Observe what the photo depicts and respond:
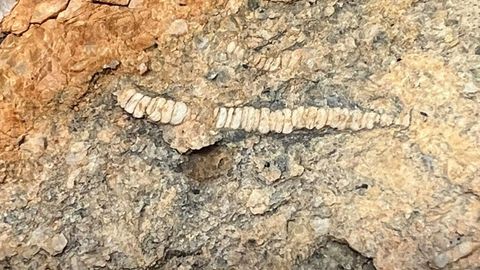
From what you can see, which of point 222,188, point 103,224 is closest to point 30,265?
point 103,224

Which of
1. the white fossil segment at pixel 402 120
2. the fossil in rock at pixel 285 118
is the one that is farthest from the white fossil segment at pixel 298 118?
the white fossil segment at pixel 402 120

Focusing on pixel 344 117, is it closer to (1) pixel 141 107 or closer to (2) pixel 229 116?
(2) pixel 229 116

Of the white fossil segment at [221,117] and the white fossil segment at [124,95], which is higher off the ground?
the white fossil segment at [124,95]

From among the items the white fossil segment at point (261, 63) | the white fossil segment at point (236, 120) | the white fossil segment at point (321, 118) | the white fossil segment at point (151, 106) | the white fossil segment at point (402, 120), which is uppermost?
the white fossil segment at point (261, 63)

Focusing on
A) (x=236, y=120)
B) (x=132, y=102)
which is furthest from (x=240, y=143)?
(x=132, y=102)

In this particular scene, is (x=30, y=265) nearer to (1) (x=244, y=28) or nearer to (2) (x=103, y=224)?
(2) (x=103, y=224)

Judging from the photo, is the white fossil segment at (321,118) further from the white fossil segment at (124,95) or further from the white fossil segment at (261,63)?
the white fossil segment at (124,95)

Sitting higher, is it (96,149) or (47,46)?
(47,46)
